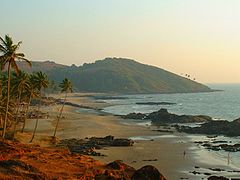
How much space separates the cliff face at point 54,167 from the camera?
98.1 feet

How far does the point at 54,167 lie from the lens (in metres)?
35.4

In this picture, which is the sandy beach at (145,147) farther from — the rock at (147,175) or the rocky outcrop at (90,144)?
the rock at (147,175)

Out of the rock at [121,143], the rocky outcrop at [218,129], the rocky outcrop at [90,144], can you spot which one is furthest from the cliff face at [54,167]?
the rocky outcrop at [218,129]

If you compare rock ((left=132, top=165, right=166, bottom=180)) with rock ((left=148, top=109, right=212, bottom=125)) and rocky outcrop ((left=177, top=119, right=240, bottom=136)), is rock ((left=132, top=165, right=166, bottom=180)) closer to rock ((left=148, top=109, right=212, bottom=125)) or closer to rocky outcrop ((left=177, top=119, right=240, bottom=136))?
rocky outcrop ((left=177, top=119, right=240, bottom=136))

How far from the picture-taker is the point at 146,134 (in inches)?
3541

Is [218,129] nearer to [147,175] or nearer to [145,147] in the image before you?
[145,147]

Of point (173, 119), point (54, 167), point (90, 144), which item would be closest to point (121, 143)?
point (90, 144)

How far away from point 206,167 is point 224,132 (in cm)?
4193

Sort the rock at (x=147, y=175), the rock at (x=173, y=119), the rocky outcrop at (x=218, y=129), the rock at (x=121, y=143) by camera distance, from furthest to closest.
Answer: the rock at (x=173, y=119)
the rocky outcrop at (x=218, y=129)
the rock at (x=121, y=143)
the rock at (x=147, y=175)

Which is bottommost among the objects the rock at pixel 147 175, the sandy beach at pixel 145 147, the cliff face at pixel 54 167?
the sandy beach at pixel 145 147

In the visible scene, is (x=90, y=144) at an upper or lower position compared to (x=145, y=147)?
upper

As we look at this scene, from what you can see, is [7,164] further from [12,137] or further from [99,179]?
[12,137]

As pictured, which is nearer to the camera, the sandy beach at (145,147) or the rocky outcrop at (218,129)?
the sandy beach at (145,147)

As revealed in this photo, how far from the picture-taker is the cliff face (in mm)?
29906
